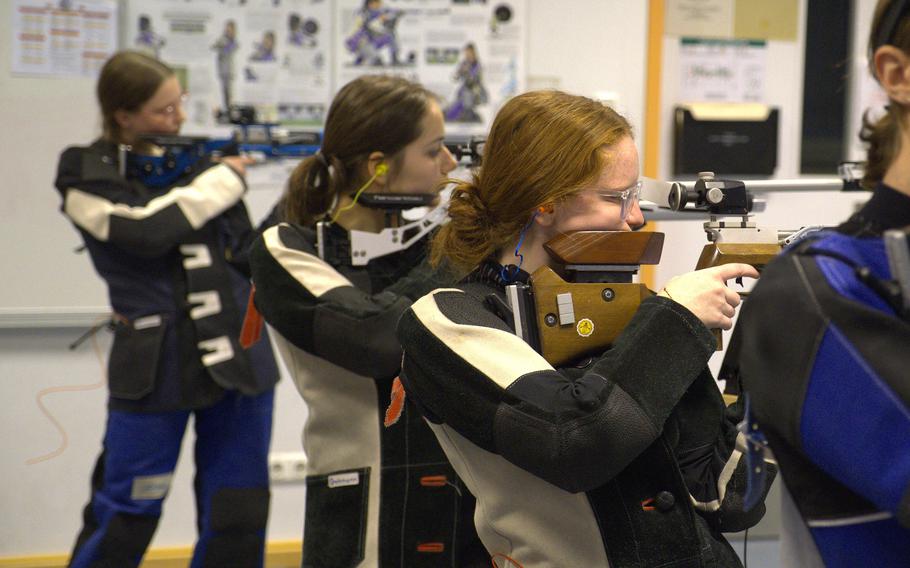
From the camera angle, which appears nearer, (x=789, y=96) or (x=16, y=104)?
(x=16, y=104)

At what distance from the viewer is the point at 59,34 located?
10.8 feet

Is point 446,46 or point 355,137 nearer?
point 355,137

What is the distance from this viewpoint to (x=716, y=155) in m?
3.54

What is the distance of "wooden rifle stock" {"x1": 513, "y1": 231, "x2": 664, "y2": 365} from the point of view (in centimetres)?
120

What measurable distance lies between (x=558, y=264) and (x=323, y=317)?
0.56 metres

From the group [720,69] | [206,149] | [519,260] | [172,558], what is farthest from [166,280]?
[720,69]

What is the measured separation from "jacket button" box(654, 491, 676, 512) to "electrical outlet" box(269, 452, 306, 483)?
253 cm


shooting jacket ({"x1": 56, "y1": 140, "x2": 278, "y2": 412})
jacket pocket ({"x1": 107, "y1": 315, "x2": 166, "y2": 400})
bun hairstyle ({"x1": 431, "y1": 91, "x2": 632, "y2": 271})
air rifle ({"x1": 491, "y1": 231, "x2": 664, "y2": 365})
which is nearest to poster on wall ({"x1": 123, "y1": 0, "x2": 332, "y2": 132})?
shooting jacket ({"x1": 56, "y1": 140, "x2": 278, "y2": 412})

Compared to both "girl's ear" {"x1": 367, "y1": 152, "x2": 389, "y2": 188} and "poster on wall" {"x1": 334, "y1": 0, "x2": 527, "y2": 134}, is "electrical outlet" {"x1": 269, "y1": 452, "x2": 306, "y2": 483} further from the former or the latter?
"girl's ear" {"x1": 367, "y1": 152, "x2": 389, "y2": 188}

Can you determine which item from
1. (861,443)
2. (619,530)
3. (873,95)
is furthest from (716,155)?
(861,443)

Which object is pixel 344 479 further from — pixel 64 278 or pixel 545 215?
pixel 64 278

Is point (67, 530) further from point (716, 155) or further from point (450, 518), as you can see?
point (716, 155)

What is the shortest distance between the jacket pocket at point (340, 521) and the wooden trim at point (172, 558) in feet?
6.17

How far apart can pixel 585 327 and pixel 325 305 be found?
0.62 meters
